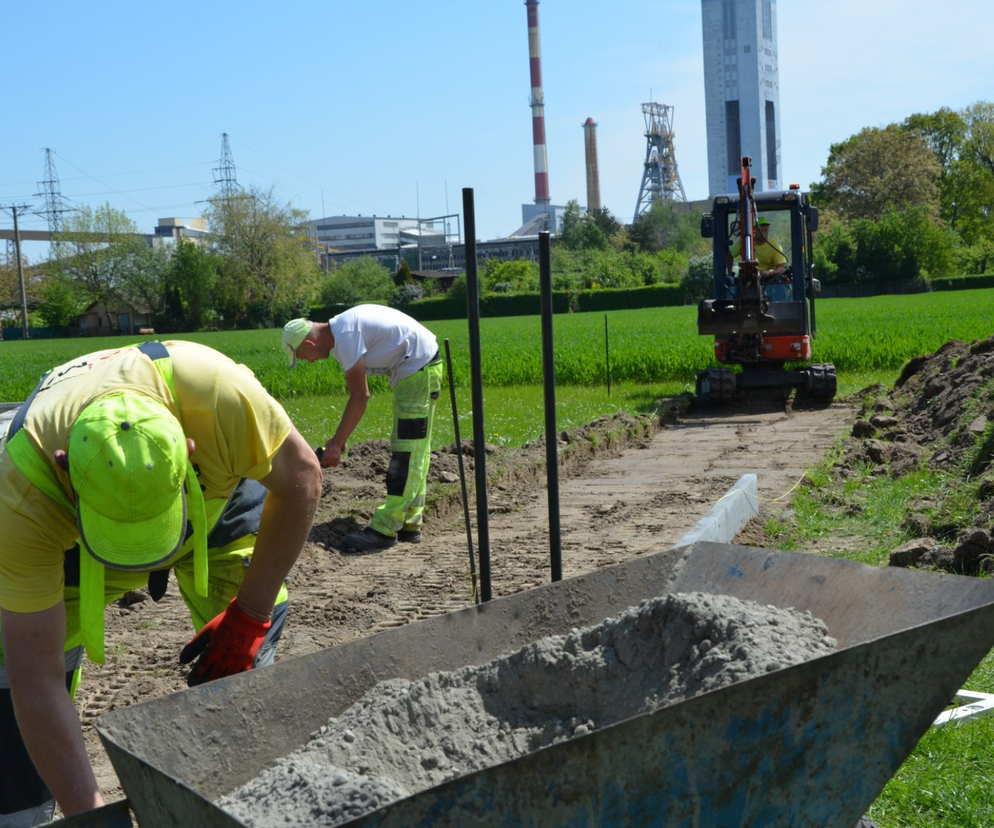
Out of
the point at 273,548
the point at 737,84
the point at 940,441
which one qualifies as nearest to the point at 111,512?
the point at 273,548

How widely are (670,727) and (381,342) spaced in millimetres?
4608

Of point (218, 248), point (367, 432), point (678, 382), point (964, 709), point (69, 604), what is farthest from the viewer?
point (218, 248)

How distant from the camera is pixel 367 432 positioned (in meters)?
11.1

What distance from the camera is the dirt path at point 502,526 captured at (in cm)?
468

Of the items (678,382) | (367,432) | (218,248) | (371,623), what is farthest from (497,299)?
(371,623)

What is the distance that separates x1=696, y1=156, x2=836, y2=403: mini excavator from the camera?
454 inches

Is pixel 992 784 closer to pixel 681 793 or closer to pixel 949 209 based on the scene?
pixel 681 793

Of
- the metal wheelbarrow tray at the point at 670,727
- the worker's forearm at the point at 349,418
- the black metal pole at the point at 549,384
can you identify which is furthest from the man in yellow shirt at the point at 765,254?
the metal wheelbarrow tray at the point at 670,727

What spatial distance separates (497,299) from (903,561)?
159 ft

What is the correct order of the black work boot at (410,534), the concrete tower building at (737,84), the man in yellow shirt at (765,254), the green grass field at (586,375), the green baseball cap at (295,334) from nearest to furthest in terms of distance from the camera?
the green baseball cap at (295,334), the black work boot at (410,534), the man in yellow shirt at (765,254), the green grass field at (586,375), the concrete tower building at (737,84)

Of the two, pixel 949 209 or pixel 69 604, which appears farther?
pixel 949 209

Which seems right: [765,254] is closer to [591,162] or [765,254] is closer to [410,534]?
[410,534]

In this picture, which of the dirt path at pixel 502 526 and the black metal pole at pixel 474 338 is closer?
the black metal pole at pixel 474 338

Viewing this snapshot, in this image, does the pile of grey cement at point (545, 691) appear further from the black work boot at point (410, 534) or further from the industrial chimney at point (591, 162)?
the industrial chimney at point (591, 162)
